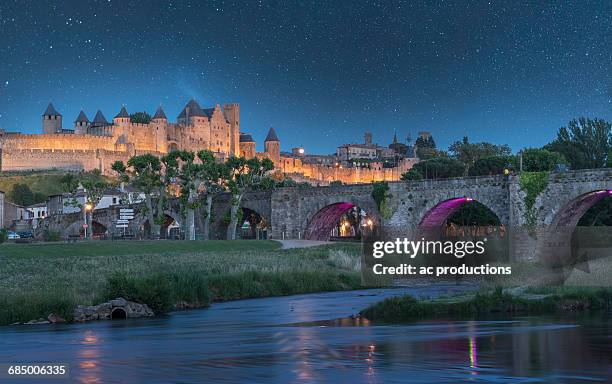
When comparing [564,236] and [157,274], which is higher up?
[564,236]

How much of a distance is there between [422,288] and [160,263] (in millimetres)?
15263

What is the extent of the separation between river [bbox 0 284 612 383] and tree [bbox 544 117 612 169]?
76.7m

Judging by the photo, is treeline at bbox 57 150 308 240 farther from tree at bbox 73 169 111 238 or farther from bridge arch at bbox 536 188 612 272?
bridge arch at bbox 536 188 612 272

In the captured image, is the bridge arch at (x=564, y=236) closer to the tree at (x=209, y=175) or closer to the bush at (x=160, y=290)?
the bush at (x=160, y=290)

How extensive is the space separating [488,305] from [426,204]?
119 ft

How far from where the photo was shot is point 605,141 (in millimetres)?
108938

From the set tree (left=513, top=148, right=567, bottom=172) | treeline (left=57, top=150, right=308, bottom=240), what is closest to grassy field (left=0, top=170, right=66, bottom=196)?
treeline (left=57, top=150, right=308, bottom=240)

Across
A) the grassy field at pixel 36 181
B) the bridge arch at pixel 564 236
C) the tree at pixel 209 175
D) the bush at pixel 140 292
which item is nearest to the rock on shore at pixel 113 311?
the bush at pixel 140 292

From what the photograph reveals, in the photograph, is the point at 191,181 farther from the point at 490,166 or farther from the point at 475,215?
the point at 490,166

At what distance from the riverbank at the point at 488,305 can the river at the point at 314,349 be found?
1.76 m

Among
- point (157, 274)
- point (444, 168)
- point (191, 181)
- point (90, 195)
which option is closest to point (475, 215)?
point (191, 181)

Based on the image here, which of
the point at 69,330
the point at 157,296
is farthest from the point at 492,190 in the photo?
the point at 69,330

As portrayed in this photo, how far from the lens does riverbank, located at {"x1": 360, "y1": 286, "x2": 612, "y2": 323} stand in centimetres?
3716

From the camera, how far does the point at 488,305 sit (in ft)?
125
